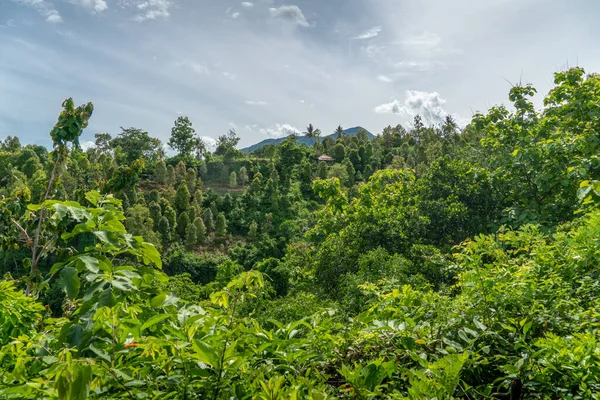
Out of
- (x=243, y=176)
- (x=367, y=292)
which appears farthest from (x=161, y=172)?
(x=367, y=292)

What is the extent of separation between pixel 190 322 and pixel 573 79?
254 inches

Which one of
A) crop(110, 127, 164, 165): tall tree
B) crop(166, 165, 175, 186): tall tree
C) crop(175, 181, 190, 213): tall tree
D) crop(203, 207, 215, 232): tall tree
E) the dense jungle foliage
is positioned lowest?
crop(203, 207, 215, 232): tall tree

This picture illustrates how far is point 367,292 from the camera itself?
2.30 metres

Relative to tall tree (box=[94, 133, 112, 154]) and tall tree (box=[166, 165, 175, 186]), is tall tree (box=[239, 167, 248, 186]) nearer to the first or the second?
tall tree (box=[166, 165, 175, 186])

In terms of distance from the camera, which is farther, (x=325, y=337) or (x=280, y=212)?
(x=280, y=212)

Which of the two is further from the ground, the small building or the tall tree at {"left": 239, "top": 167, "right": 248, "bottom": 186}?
the small building

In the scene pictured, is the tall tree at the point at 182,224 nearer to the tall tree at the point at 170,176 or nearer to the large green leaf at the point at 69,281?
the tall tree at the point at 170,176

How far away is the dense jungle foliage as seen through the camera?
860 millimetres

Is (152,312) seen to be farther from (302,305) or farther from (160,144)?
(160,144)

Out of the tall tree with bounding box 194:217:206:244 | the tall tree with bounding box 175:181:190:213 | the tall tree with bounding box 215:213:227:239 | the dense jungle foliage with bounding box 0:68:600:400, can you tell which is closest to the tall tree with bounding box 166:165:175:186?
the tall tree with bounding box 175:181:190:213

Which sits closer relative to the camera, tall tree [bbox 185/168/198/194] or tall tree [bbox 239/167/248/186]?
tall tree [bbox 185/168/198/194]

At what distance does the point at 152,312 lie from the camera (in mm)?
1175

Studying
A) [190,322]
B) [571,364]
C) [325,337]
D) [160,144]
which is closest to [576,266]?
[571,364]

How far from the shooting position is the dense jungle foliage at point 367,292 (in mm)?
860
